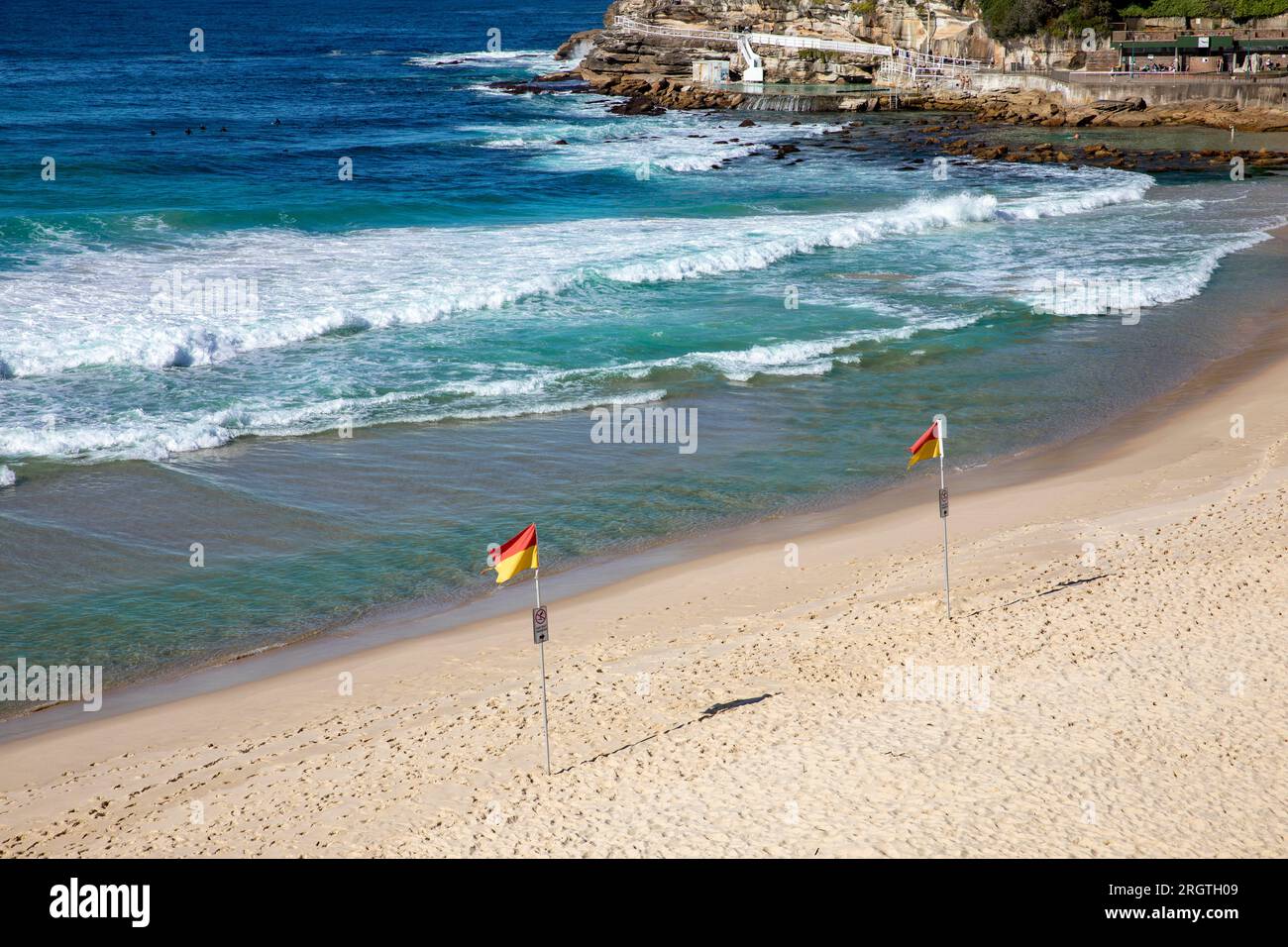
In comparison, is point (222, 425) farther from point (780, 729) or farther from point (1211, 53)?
point (1211, 53)

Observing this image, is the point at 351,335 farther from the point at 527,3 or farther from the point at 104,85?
the point at 527,3

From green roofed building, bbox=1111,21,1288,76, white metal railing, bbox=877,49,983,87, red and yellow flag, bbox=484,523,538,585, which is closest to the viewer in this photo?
red and yellow flag, bbox=484,523,538,585

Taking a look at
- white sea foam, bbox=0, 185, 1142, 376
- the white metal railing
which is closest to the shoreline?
white sea foam, bbox=0, 185, 1142, 376

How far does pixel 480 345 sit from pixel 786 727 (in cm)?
1464

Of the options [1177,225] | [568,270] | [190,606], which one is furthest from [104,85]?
[190,606]

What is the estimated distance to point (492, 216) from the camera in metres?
36.9

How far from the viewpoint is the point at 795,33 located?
7688 centimetres

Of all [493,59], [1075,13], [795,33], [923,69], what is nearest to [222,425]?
[923,69]

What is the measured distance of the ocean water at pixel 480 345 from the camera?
14719 mm

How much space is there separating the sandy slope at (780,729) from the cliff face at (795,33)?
184 feet

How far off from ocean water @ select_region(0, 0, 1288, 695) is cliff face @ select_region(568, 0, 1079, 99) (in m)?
22.8

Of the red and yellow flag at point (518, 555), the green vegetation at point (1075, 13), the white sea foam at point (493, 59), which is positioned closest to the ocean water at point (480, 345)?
the red and yellow flag at point (518, 555)

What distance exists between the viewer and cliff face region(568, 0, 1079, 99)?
66938mm

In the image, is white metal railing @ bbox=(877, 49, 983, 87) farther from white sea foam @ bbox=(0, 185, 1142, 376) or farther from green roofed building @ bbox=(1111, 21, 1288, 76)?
white sea foam @ bbox=(0, 185, 1142, 376)
